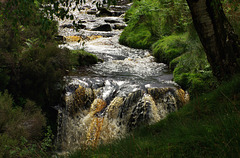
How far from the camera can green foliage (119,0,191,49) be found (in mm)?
13672

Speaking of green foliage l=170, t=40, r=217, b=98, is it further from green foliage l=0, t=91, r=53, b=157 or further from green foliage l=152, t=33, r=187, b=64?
green foliage l=0, t=91, r=53, b=157

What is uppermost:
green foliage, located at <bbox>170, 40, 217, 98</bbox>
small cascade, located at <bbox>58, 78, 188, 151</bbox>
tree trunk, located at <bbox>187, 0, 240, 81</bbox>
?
tree trunk, located at <bbox>187, 0, 240, 81</bbox>

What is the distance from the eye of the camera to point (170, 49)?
11734 millimetres

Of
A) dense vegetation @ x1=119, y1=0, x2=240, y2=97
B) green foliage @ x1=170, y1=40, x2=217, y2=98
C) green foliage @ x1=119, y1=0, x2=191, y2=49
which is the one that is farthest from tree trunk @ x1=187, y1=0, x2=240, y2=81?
green foliage @ x1=119, y1=0, x2=191, y2=49

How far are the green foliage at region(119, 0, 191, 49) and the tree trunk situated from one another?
8016 millimetres

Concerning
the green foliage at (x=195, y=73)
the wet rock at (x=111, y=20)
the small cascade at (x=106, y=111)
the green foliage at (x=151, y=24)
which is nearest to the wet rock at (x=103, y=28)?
the wet rock at (x=111, y=20)

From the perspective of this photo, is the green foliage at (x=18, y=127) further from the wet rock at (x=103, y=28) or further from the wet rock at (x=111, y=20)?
the wet rock at (x=111, y=20)

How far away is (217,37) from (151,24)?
11.2m

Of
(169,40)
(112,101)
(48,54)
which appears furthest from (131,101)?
(169,40)

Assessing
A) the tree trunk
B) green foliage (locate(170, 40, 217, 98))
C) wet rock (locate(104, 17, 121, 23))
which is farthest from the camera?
wet rock (locate(104, 17, 121, 23))

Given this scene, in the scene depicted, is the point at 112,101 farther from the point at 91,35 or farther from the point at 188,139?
the point at 91,35

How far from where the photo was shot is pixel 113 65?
11516mm

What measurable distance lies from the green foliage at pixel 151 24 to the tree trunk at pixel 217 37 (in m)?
8.02

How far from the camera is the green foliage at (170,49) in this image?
11.3 metres
